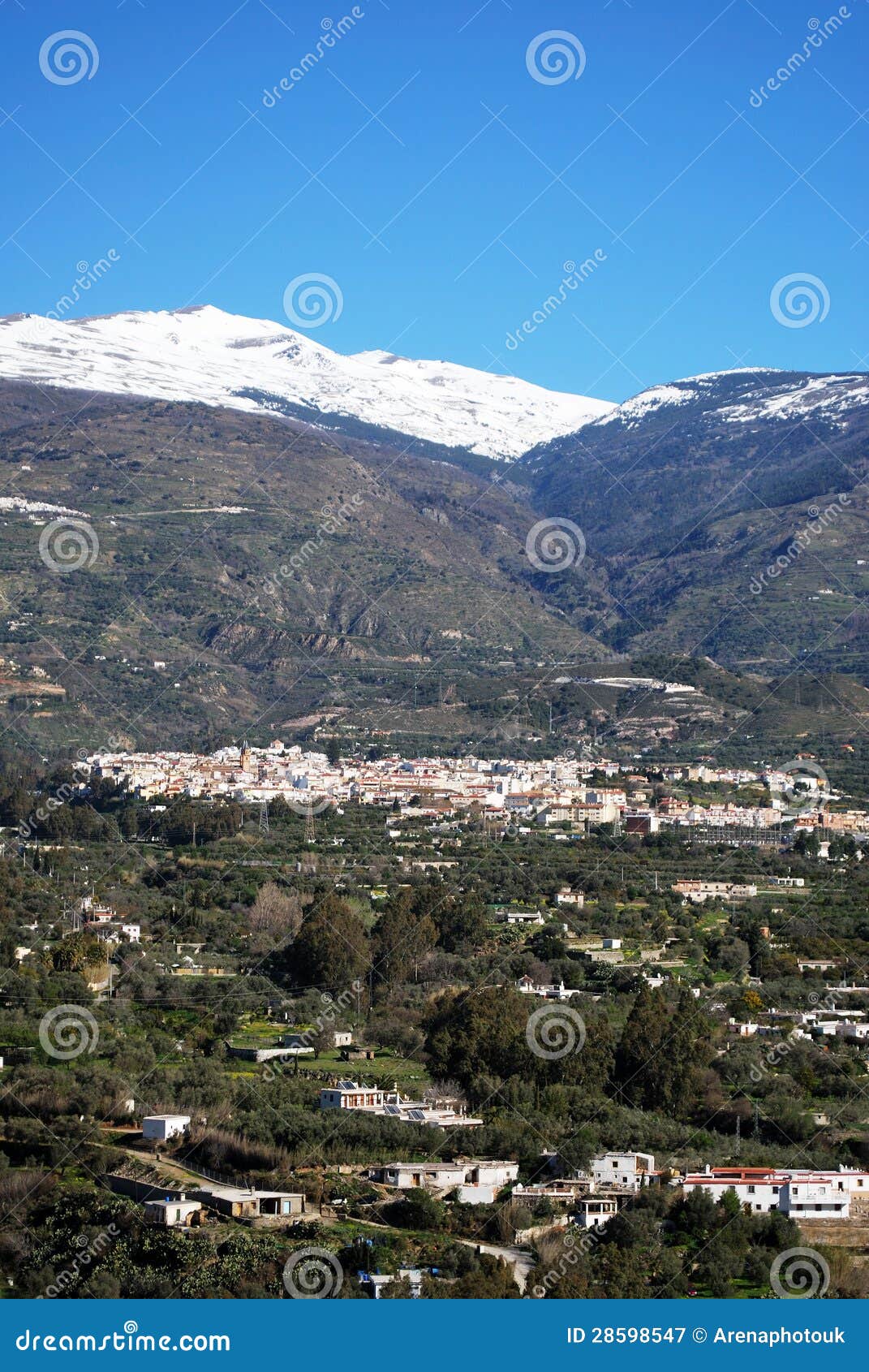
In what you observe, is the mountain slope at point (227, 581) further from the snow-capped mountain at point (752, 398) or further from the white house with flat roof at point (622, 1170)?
the white house with flat roof at point (622, 1170)

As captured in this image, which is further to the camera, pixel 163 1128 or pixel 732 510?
pixel 732 510

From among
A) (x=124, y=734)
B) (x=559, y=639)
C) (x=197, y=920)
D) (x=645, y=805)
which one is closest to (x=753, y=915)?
(x=197, y=920)

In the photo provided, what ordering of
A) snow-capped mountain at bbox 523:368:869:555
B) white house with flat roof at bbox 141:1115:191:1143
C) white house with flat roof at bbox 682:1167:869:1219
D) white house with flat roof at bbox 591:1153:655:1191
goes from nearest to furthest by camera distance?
white house with flat roof at bbox 682:1167:869:1219 → white house with flat roof at bbox 591:1153:655:1191 → white house with flat roof at bbox 141:1115:191:1143 → snow-capped mountain at bbox 523:368:869:555

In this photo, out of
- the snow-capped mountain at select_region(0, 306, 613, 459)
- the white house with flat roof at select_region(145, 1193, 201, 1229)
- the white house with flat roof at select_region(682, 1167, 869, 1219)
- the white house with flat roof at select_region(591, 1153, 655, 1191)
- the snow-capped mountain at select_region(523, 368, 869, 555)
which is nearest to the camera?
the white house with flat roof at select_region(145, 1193, 201, 1229)

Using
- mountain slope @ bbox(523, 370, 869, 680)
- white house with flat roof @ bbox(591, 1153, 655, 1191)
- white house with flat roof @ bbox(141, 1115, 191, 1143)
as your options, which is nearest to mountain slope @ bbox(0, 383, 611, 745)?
mountain slope @ bbox(523, 370, 869, 680)

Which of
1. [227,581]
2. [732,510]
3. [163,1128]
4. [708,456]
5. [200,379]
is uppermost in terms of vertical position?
[200,379]

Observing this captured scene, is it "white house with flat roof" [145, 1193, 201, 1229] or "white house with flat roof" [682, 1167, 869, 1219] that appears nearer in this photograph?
"white house with flat roof" [145, 1193, 201, 1229]

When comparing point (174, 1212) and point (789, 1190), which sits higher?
point (789, 1190)

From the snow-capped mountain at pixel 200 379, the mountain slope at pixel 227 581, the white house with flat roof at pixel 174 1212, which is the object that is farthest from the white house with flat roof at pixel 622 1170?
the snow-capped mountain at pixel 200 379

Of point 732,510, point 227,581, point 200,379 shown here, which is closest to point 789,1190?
point 227,581

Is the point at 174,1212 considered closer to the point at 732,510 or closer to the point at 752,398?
the point at 732,510

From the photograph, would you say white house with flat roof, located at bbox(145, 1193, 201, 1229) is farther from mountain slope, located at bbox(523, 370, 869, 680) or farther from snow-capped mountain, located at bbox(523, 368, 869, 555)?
snow-capped mountain, located at bbox(523, 368, 869, 555)

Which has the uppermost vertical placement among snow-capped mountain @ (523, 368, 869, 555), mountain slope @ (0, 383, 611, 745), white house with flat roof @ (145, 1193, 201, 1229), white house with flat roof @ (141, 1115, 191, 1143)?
snow-capped mountain @ (523, 368, 869, 555)

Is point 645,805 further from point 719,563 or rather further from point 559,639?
point 719,563
